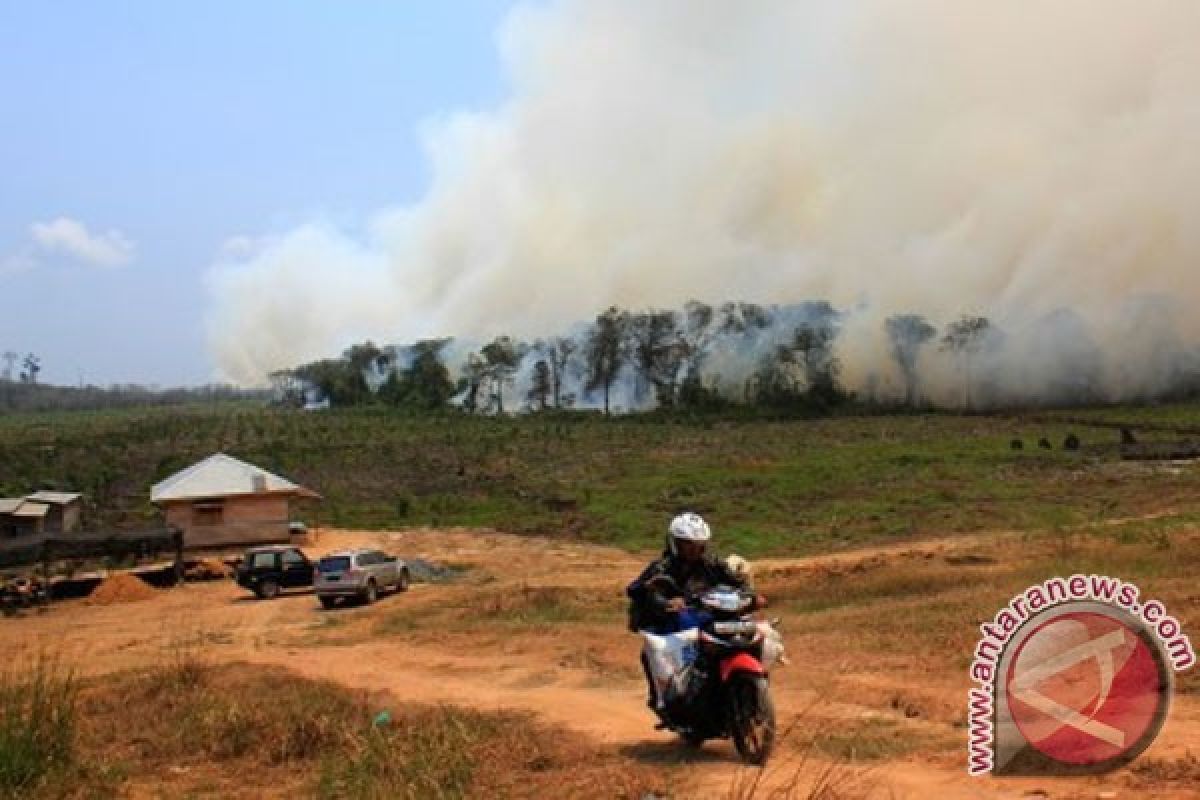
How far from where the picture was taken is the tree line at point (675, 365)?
100125 mm

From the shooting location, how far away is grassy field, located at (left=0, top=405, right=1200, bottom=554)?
136 ft

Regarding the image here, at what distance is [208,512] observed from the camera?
4412 cm

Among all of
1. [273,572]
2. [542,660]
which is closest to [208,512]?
[273,572]

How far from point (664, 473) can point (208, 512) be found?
938 inches

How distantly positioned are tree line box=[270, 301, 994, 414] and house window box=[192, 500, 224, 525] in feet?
197

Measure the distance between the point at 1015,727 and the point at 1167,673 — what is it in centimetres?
143

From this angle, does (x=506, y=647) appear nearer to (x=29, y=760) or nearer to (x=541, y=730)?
(x=541, y=730)

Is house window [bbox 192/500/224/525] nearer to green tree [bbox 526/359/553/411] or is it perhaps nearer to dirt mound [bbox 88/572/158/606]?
dirt mound [bbox 88/572/158/606]

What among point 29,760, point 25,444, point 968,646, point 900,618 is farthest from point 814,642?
point 25,444

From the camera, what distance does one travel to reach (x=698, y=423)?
304 ft

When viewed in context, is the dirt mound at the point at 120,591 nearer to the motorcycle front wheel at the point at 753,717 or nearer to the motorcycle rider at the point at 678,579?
the motorcycle rider at the point at 678,579
